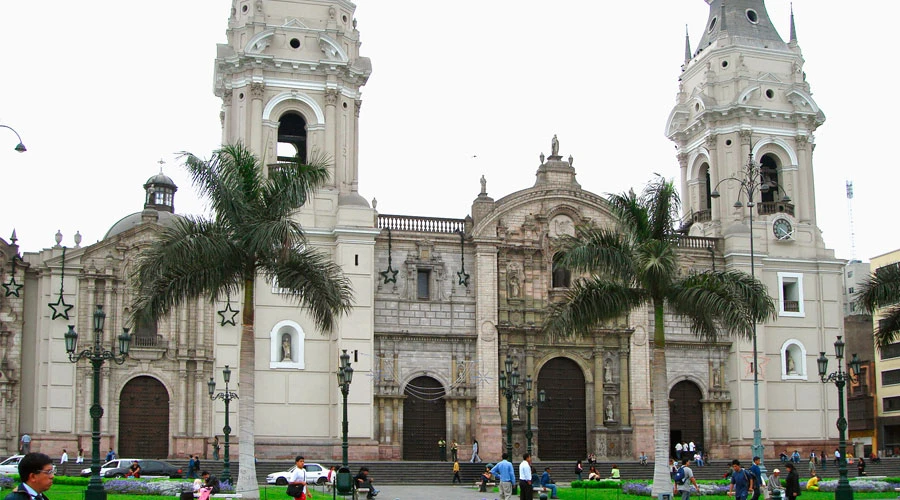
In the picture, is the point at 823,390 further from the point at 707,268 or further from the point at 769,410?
the point at 707,268

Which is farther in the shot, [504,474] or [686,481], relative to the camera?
[686,481]

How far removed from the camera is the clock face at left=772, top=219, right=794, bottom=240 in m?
55.1

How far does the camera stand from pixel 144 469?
134 ft

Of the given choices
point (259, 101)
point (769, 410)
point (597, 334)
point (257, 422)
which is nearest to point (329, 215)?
point (259, 101)

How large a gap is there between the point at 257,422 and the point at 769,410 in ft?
76.7

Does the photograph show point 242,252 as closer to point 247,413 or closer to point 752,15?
point 247,413

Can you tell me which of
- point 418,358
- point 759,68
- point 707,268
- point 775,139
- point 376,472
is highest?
point 759,68

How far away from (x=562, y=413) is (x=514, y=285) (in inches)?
240

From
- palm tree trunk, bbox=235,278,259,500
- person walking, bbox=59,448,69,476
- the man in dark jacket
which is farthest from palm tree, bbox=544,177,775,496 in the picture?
the man in dark jacket

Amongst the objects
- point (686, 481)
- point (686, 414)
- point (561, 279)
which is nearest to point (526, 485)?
point (686, 481)

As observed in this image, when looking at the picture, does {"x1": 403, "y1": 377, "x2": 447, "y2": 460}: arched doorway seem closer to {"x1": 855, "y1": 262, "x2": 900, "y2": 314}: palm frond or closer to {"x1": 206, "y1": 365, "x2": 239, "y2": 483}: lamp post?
{"x1": 206, "y1": 365, "x2": 239, "y2": 483}: lamp post

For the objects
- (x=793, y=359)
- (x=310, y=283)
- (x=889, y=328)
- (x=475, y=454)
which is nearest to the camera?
(x=310, y=283)

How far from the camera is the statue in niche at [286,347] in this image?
48344mm

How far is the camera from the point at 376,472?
43.5 meters
